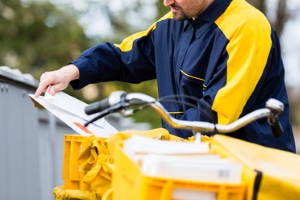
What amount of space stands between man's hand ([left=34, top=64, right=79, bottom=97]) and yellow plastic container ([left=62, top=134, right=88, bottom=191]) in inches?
13.5

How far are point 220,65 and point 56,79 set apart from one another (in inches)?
36.4

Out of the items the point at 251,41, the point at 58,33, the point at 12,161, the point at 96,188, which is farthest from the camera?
the point at 58,33

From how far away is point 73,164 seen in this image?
432 centimetres

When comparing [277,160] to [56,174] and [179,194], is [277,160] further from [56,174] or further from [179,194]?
[56,174]

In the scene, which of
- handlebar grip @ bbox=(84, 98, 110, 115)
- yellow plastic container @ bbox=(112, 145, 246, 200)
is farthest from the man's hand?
yellow plastic container @ bbox=(112, 145, 246, 200)

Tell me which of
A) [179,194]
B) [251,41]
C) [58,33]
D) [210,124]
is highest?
[58,33]

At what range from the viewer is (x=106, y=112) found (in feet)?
11.3

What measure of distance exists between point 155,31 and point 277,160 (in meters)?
1.94

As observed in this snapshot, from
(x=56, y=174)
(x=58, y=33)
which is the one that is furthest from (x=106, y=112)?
(x=58, y=33)

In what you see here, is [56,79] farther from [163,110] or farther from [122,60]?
[163,110]

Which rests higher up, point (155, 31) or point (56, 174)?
point (155, 31)

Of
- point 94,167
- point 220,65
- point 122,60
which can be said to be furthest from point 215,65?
point 122,60

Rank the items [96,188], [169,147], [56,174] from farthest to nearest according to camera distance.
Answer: [56,174] → [96,188] → [169,147]

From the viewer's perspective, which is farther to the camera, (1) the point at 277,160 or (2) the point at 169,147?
(1) the point at 277,160
